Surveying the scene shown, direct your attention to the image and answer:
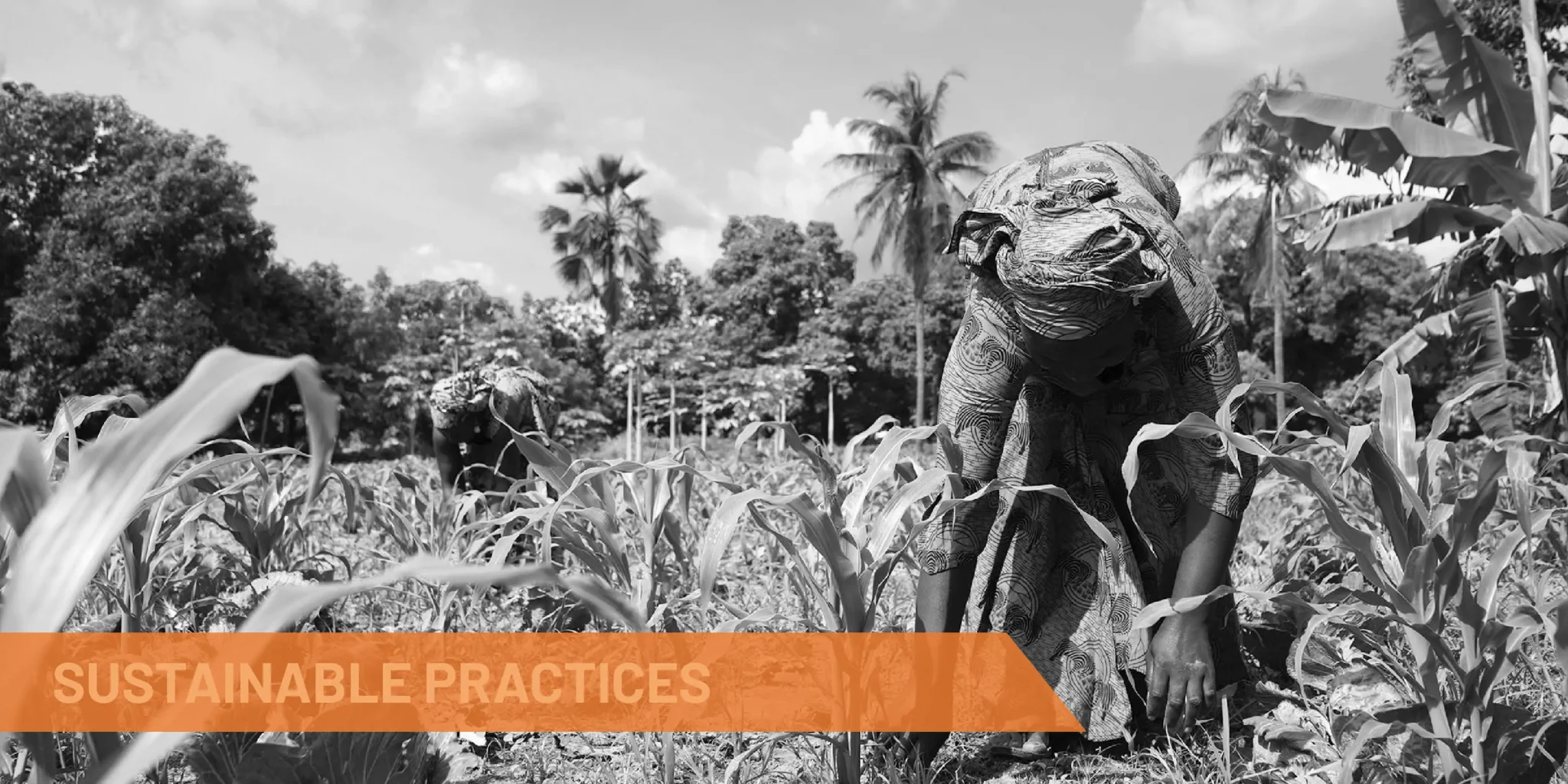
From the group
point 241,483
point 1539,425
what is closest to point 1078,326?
point 241,483

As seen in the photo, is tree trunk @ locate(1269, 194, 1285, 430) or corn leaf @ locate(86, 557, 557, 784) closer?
corn leaf @ locate(86, 557, 557, 784)

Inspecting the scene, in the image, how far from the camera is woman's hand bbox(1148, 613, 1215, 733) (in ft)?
5.18

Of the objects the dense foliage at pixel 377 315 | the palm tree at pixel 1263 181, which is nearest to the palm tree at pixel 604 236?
the dense foliage at pixel 377 315

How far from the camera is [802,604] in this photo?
2186 millimetres

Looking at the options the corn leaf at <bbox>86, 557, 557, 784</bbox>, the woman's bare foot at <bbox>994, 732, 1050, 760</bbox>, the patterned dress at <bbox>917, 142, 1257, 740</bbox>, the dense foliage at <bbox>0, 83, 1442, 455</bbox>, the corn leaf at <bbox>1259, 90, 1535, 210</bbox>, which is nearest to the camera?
the corn leaf at <bbox>86, 557, 557, 784</bbox>

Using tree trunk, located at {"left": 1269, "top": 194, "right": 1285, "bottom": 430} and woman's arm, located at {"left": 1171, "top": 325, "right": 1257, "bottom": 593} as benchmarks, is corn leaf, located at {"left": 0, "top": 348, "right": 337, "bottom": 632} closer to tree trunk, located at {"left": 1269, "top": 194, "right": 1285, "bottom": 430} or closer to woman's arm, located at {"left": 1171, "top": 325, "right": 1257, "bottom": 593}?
woman's arm, located at {"left": 1171, "top": 325, "right": 1257, "bottom": 593}

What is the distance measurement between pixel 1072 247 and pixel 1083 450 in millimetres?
835

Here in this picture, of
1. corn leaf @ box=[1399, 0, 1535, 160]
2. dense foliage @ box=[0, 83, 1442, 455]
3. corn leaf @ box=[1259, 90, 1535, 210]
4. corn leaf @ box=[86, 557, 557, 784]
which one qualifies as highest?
dense foliage @ box=[0, 83, 1442, 455]

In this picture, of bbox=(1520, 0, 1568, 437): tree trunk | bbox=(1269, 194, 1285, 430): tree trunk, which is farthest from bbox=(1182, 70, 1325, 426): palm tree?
bbox=(1520, 0, 1568, 437): tree trunk

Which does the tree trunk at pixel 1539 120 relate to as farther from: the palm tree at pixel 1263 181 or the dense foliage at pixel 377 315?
the palm tree at pixel 1263 181


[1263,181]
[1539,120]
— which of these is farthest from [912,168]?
[1539,120]

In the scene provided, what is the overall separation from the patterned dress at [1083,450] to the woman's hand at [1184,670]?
0.17 meters

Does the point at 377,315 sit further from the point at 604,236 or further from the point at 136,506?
the point at 136,506

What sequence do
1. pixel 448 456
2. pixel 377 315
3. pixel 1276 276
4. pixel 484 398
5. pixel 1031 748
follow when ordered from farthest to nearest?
pixel 377 315, pixel 1276 276, pixel 448 456, pixel 484 398, pixel 1031 748
